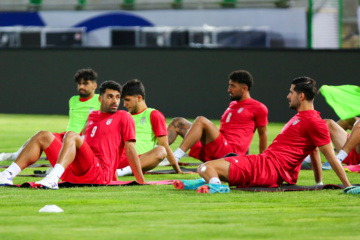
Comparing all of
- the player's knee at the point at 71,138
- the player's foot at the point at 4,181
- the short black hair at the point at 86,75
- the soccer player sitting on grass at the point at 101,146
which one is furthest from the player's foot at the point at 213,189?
the short black hair at the point at 86,75

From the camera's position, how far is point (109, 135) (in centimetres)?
1019

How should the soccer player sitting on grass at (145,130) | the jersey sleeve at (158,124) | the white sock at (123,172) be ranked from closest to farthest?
1. the soccer player sitting on grass at (145,130)
2. the jersey sleeve at (158,124)
3. the white sock at (123,172)

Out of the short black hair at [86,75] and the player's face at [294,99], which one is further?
the short black hair at [86,75]

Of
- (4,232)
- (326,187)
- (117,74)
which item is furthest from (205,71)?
(4,232)

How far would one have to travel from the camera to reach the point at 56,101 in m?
27.7

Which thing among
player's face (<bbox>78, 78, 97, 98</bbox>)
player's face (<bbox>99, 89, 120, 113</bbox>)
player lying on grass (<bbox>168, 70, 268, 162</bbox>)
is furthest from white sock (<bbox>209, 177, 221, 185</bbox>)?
player's face (<bbox>78, 78, 97, 98</bbox>)

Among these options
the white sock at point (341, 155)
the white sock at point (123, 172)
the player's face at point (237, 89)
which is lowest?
the white sock at point (123, 172)

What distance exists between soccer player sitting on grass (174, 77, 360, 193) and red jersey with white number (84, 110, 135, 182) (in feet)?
2.77

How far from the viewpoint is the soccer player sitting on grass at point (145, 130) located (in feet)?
38.4

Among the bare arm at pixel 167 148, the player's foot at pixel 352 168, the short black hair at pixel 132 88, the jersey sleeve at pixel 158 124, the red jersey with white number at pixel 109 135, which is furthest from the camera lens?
the player's foot at pixel 352 168

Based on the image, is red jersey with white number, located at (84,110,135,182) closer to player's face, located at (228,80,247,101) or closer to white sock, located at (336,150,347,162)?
player's face, located at (228,80,247,101)

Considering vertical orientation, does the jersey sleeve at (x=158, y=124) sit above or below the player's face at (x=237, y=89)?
below

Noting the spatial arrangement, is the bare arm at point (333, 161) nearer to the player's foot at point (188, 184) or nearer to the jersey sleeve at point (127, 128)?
the player's foot at point (188, 184)

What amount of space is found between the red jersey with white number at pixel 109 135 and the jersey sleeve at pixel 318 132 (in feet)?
6.84
